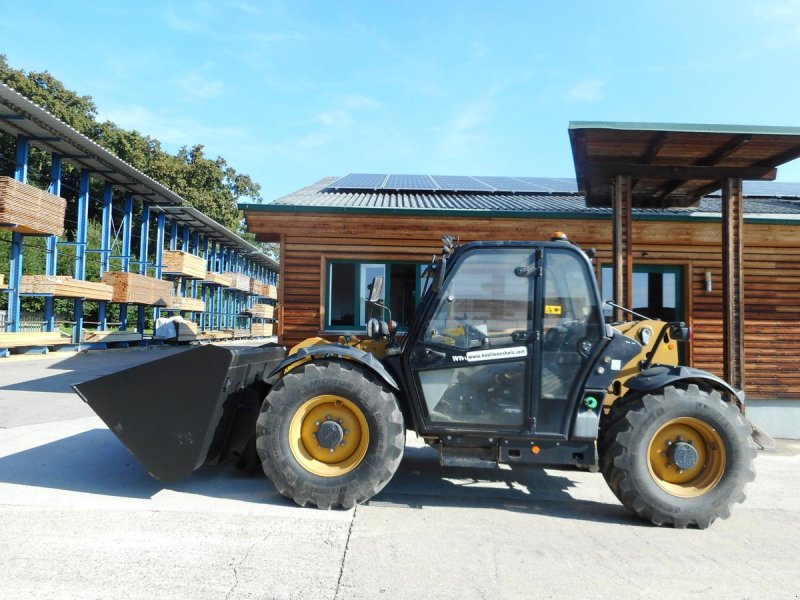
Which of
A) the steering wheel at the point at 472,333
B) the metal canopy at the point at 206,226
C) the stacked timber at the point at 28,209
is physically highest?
the metal canopy at the point at 206,226

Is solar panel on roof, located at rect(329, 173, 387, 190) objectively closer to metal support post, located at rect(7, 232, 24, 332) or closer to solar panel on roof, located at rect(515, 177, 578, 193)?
solar panel on roof, located at rect(515, 177, 578, 193)

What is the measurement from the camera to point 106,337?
829 inches

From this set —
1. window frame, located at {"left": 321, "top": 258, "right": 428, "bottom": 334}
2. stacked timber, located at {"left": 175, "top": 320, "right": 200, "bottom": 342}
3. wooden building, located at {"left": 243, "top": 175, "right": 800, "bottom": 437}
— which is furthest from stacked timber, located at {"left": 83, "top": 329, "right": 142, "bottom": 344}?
window frame, located at {"left": 321, "top": 258, "right": 428, "bottom": 334}

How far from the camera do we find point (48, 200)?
15.9m

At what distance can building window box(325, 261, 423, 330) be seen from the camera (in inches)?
368

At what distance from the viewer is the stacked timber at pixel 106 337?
20342 mm

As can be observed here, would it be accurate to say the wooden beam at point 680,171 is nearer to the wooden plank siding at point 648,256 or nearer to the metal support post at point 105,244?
the wooden plank siding at point 648,256

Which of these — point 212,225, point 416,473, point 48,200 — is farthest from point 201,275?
point 416,473

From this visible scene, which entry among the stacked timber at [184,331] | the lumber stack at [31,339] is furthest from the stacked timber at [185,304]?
the lumber stack at [31,339]

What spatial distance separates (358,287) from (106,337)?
16.2 metres

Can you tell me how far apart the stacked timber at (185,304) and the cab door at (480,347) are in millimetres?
24151

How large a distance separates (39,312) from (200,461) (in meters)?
32.5

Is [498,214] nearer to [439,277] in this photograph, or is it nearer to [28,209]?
[439,277]

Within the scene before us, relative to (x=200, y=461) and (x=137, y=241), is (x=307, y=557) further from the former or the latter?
(x=137, y=241)
